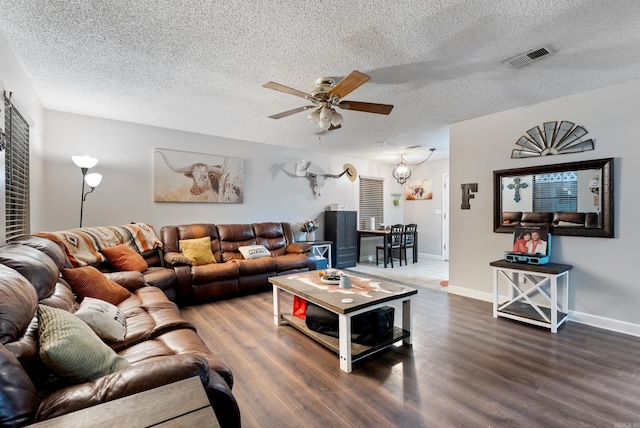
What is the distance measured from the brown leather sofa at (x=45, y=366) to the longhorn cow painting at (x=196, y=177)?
97.2 inches

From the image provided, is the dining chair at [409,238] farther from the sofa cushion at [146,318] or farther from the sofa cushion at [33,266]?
the sofa cushion at [33,266]

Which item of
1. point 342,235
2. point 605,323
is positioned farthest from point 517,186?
point 342,235

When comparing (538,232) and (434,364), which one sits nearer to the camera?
(434,364)

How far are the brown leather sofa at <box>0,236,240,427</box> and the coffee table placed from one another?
0.96 m

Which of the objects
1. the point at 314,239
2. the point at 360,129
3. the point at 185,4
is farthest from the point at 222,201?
the point at 185,4

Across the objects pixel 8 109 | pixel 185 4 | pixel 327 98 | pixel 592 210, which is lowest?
pixel 592 210

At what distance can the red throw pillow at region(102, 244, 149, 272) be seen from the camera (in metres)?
3.21

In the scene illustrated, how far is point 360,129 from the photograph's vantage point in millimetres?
4422

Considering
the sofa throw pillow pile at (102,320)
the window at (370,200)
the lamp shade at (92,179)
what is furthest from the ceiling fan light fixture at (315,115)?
the window at (370,200)

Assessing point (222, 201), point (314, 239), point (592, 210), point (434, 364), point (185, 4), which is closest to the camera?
point (185, 4)

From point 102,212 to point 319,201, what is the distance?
12.3 ft

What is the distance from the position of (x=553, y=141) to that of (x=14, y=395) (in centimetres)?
439

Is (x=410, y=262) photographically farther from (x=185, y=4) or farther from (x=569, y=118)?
(x=185, y=4)

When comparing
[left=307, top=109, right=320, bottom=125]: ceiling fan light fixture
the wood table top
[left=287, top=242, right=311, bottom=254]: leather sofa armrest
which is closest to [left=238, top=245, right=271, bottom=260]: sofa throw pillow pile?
[left=287, top=242, right=311, bottom=254]: leather sofa armrest
